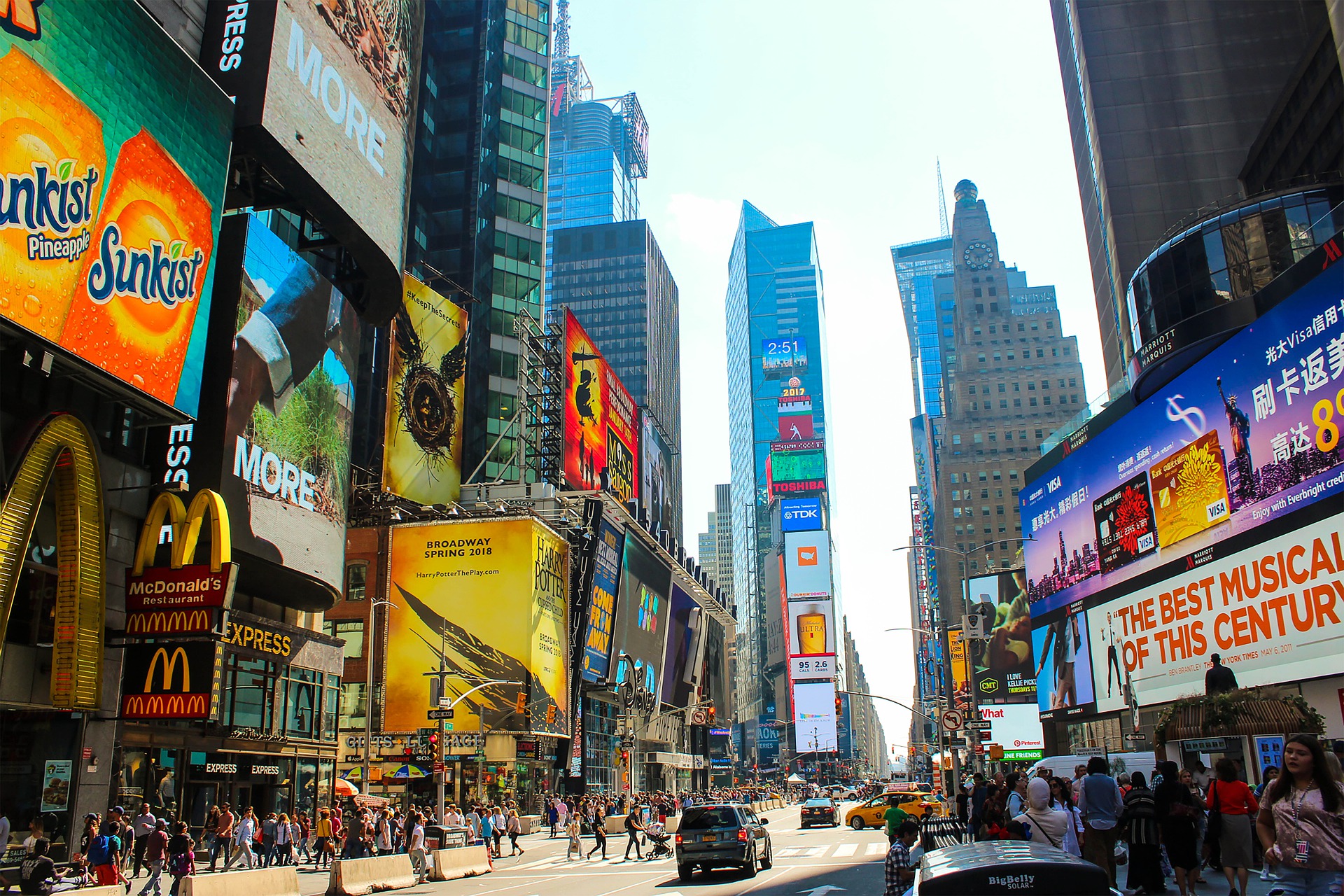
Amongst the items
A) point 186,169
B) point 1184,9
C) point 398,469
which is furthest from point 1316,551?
point 1184,9

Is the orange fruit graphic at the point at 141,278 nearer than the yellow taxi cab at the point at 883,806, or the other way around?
the orange fruit graphic at the point at 141,278

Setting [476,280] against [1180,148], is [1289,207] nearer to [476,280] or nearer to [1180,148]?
[1180,148]

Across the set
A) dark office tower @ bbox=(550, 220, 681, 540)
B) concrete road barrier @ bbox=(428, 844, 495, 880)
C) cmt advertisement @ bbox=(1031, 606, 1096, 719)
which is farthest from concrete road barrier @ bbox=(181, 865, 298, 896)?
dark office tower @ bbox=(550, 220, 681, 540)

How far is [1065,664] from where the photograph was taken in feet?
207

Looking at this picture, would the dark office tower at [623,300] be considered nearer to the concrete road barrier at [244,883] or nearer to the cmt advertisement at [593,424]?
the cmt advertisement at [593,424]

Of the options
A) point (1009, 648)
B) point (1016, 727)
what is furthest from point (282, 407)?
point (1016, 727)

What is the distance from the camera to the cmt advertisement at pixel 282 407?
111 feet

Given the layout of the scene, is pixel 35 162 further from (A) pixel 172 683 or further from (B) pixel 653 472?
(B) pixel 653 472

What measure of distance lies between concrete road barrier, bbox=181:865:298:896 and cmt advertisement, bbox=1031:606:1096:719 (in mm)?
50092

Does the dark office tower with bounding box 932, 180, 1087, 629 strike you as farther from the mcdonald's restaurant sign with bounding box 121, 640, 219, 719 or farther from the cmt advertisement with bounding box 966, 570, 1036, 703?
the mcdonald's restaurant sign with bounding box 121, 640, 219, 719

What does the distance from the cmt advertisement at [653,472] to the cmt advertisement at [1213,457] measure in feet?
131

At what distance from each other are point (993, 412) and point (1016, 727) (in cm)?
9410

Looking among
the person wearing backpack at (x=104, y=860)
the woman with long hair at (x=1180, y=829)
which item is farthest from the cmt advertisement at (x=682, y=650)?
the woman with long hair at (x=1180, y=829)

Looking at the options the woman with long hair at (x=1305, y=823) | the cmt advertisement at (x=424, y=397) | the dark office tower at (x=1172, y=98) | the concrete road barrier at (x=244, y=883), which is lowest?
the concrete road barrier at (x=244, y=883)
